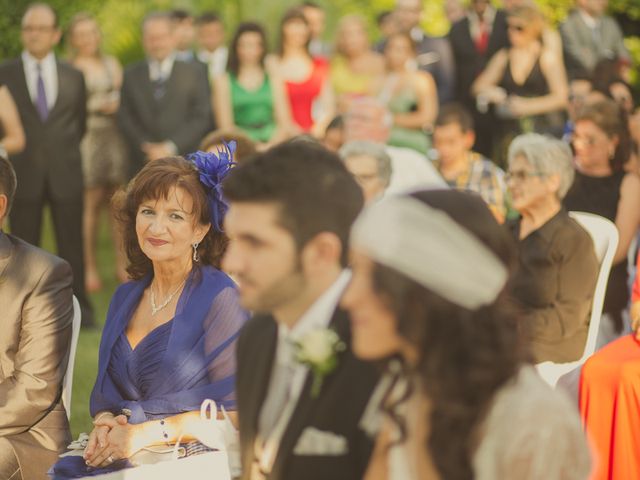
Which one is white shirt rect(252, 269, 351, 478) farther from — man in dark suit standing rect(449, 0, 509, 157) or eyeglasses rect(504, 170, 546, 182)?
man in dark suit standing rect(449, 0, 509, 157)

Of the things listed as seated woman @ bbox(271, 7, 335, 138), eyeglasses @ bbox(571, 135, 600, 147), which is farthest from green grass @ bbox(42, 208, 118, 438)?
eyeglasses @ bbox(571, 135, 600, 147)

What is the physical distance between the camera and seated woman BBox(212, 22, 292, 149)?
9.53 m

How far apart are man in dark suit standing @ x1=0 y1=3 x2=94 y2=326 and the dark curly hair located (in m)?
6.93

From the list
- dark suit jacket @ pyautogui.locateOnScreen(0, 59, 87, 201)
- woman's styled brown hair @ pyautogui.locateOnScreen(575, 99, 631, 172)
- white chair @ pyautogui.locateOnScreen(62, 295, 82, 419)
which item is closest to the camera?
white chair @ pyautogui.locateOnScreen(62, 295, 82, 419)

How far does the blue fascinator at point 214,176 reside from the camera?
4.21 meters

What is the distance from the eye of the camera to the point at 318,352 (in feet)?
8.41

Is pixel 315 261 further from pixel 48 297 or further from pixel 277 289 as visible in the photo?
pixel 48 297

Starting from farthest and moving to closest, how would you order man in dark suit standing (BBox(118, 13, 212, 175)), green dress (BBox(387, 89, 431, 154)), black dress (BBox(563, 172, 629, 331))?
man in dark suit standing (BBox(118, 13, 212, 175)) < green dress (BBox(387, 89, 431, 154)) < black dress (BBox(563, 172, 629, 331))

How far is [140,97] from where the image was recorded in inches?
384

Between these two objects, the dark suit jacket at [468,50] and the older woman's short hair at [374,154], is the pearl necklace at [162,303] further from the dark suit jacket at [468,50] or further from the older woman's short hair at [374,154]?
the dark suit jacket at [468,50]

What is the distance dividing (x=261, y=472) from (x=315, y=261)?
53cm

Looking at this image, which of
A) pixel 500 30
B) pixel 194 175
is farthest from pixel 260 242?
pixel 500 30

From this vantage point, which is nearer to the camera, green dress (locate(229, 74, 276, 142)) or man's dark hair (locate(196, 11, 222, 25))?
green dress (locate(229, 74, 276, 142))

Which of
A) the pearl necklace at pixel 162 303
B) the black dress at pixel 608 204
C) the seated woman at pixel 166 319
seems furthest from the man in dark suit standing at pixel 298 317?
the black dress at pixel 608 204
